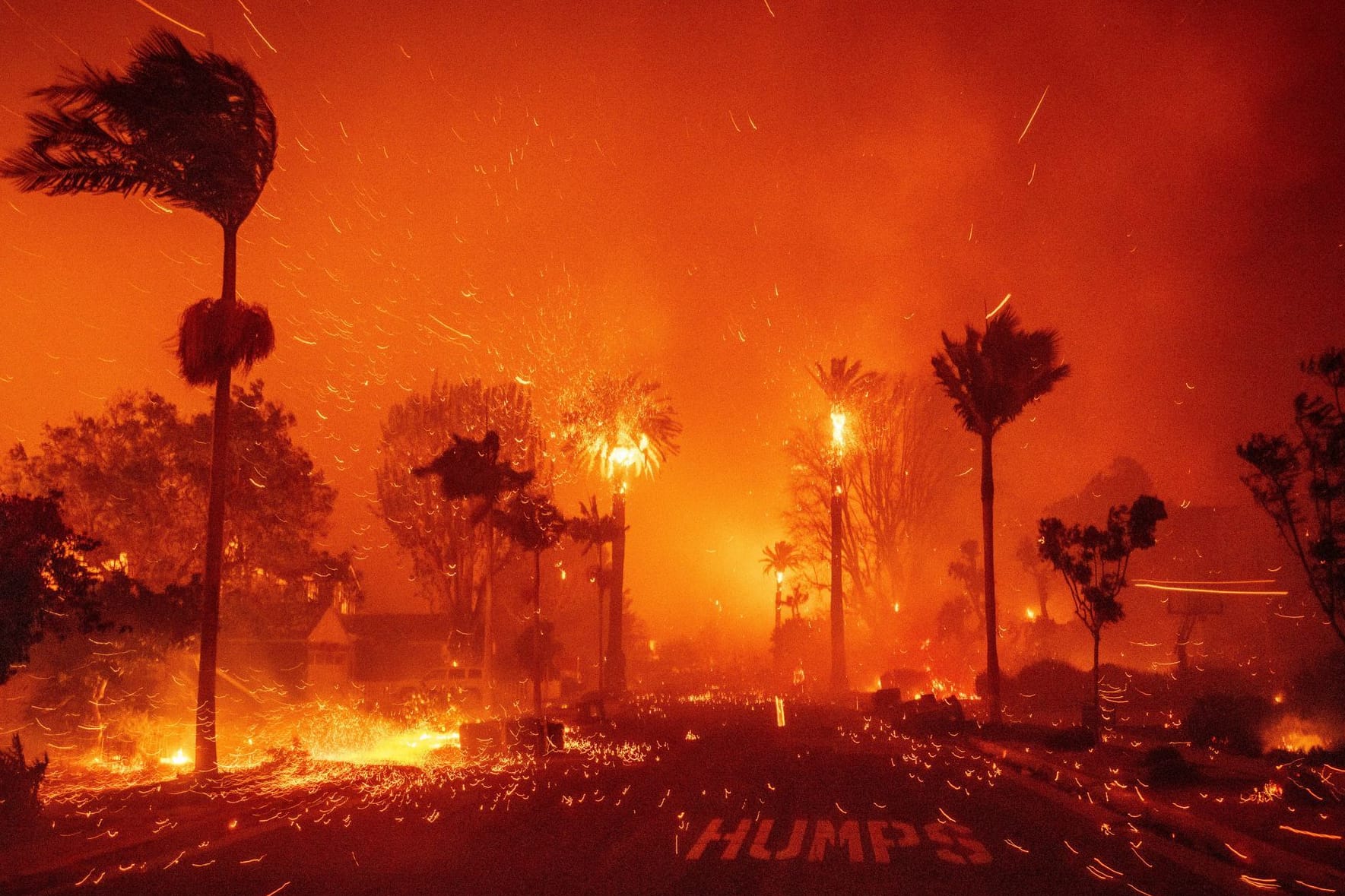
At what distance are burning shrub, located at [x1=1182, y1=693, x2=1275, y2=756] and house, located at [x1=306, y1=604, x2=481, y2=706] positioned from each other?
89.4ft

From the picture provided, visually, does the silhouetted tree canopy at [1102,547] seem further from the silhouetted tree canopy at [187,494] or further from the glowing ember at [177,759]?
the silhouetted tree canopy at [187,494]

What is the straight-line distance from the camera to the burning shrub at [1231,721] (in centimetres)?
2217

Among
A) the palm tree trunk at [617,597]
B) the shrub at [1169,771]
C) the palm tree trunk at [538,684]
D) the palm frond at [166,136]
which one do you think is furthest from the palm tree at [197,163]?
the palm tree trunk at [617,597]

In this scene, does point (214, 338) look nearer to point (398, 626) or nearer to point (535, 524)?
point (535, 524)

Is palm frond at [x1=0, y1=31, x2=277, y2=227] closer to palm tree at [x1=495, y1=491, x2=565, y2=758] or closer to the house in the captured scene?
palm tree at [x1=495, y1=491, x2=565, y2=758]

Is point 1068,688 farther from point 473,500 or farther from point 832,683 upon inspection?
point 473,500

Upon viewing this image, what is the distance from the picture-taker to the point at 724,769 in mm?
20422

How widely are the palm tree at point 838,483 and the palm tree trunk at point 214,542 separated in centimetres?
3742

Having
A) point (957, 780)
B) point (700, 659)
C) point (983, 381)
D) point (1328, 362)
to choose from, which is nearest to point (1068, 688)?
point (983, 381)

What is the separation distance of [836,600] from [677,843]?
41519mm

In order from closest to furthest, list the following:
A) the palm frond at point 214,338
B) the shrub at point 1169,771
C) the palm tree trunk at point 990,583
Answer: the shrub at point 1169,771, the palm frond at point 214,338, the palm tree trunk at point 990,583

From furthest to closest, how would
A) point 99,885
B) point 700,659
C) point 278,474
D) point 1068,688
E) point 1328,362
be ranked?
point 700,659 → point 278,474 → point 1068,688 → point 1328,362 → point 99,885

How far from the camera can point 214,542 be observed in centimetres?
1820

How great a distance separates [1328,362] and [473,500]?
29546 mm
